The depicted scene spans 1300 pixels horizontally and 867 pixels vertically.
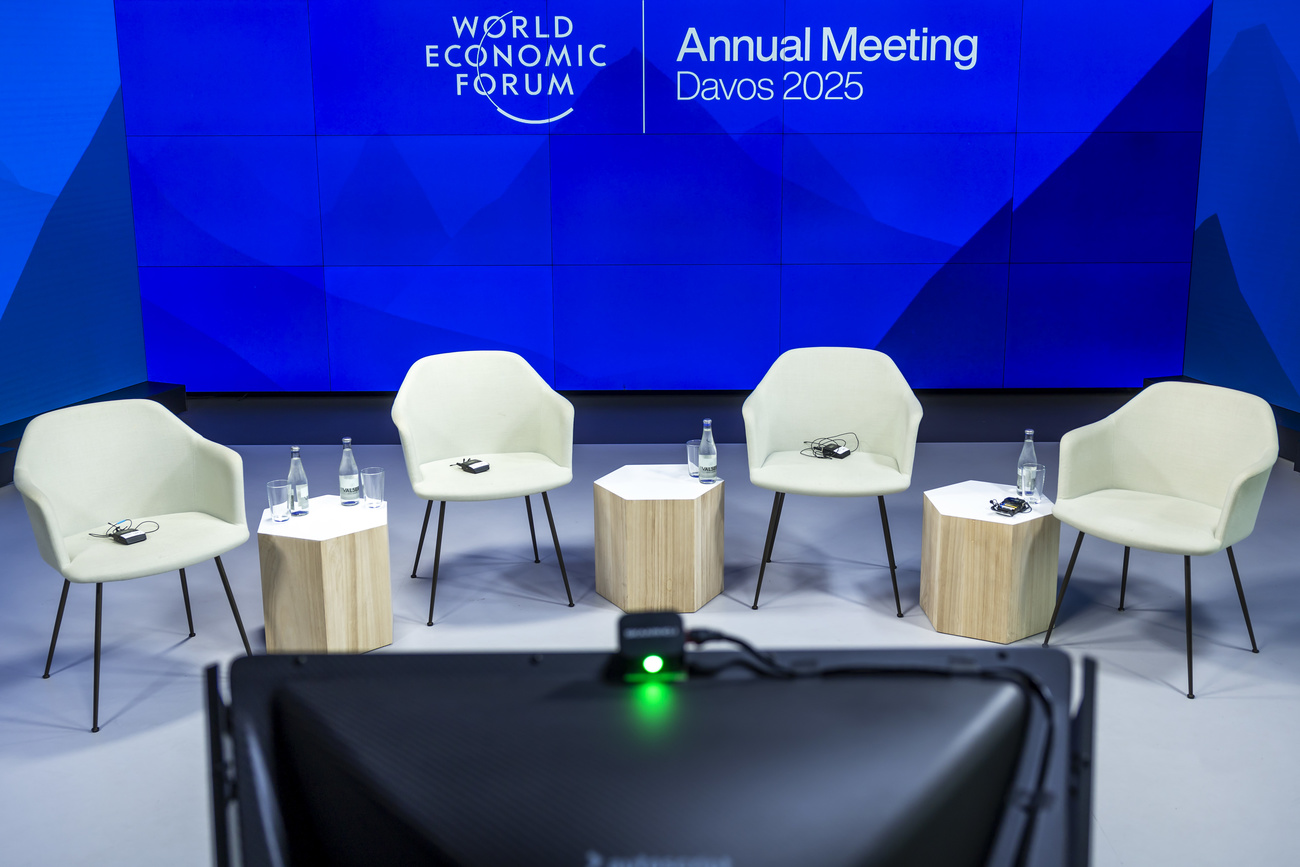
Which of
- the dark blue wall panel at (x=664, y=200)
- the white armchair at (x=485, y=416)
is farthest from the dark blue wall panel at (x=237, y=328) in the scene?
the white armchair at (x=485, y=416)

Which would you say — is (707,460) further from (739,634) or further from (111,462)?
(111,462)

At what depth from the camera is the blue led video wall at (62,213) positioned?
5.68m

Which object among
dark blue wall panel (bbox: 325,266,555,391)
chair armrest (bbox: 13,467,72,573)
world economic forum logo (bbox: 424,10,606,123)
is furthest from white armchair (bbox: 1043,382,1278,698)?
world economic forum logo (bbox: 424,10,606,123)

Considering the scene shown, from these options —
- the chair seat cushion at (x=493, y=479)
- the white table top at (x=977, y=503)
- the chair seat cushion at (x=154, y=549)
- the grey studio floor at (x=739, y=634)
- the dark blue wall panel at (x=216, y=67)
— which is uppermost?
the dark blue wall panel at (x=216, y=67)

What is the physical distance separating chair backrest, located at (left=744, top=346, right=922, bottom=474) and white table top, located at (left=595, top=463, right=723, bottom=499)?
17.5 inches

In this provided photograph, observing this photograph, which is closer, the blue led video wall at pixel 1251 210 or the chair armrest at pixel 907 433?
the chair armrest at pixel 907 433

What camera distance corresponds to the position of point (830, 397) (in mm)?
4430

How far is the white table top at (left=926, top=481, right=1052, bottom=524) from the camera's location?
141 inches

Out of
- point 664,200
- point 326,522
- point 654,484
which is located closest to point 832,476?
point 654,484

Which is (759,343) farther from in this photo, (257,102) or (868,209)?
(257,102)

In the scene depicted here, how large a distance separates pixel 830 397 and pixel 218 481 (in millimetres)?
2412

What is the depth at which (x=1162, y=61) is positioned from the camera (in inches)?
247

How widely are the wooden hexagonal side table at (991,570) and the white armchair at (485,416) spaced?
4.81 ft

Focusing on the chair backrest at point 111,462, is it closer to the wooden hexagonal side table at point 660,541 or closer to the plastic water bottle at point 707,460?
the wooden hexagonal side table at point 660,541
